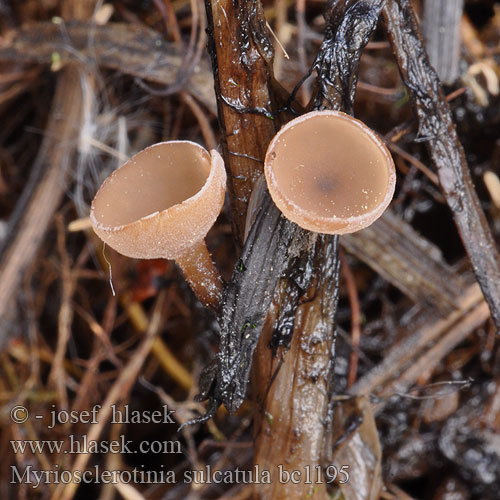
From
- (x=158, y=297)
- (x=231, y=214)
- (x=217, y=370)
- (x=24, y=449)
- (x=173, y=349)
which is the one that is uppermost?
(x=231, y=214)

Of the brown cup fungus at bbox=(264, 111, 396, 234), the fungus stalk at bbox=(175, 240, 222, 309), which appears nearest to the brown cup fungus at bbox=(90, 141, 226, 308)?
the fungus stalk at bbox=(175, 240, 222, 309)

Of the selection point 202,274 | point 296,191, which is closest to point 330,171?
point 296,191

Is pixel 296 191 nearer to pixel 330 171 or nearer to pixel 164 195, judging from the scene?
pixel 330 171

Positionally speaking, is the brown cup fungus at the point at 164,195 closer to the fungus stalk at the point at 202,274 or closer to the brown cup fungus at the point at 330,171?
the fungus stalk at the point at 202,274

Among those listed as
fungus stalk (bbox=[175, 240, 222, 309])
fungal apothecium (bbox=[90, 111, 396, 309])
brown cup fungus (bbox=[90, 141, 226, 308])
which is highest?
fungal apothecium (bbox=[90, 111, 396, 309])

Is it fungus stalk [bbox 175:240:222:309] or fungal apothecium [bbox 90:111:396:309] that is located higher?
fungal apothecium [bbox 90:111:396:309]

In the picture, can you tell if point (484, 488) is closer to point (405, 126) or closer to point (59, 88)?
point (405, 126)

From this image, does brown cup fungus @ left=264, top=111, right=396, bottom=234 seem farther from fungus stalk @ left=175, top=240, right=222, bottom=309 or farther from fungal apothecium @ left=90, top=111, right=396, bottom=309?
fungus stalk @ left=175, top=240, right=222, bottom=309

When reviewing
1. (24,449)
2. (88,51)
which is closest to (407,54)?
(88,51)
